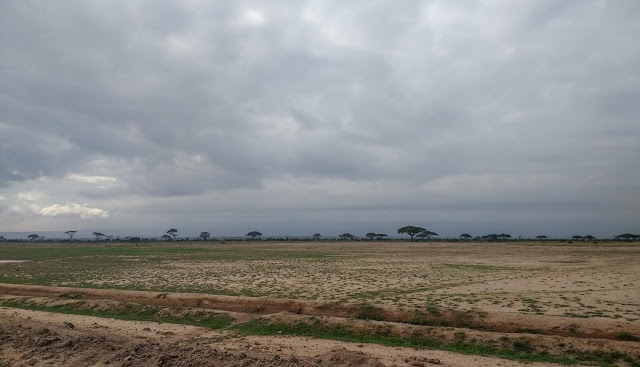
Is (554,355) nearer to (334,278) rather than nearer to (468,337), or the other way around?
(468,337)

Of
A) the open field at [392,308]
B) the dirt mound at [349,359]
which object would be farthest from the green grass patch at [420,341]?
the dirt mound at [349,359]

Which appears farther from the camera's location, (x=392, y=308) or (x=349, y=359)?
(x=392, y=308)

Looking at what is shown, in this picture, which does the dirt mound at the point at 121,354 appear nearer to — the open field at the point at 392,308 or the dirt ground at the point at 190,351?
the dirt ground at the point at 190,351

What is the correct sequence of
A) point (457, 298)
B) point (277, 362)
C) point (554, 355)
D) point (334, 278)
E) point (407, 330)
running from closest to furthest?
point (277, 362), point (554, 355), point (407, 330), point (457, 298), point (334, 278)

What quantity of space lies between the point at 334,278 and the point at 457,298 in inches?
425

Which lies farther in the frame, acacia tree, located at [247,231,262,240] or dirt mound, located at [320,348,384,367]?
acacia tree, located at [247,231,262,240]

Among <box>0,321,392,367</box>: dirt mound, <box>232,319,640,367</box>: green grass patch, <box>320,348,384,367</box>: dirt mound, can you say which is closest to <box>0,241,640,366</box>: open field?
<box>232,319,640,367</box>: green grass patch

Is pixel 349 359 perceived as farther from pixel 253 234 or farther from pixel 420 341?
pixel 253 234

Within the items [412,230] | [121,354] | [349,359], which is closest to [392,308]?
[349,359]

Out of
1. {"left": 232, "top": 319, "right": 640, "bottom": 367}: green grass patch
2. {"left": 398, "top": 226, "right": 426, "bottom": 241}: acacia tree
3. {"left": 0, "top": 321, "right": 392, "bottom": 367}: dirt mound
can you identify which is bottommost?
{"left": 232, "top": 319, "right": 640, "bottom": 367}: green grass patch

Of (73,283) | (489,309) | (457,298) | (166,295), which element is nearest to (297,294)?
(166,295)

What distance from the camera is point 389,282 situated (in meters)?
26.9

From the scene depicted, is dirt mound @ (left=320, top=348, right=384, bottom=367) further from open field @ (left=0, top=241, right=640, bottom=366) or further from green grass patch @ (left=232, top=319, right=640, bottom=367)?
green grass patch @ (left=232, top=319, right=640, bottom=367)

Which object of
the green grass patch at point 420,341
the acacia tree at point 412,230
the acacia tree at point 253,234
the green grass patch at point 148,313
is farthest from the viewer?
the acacia tree at point 253,234
